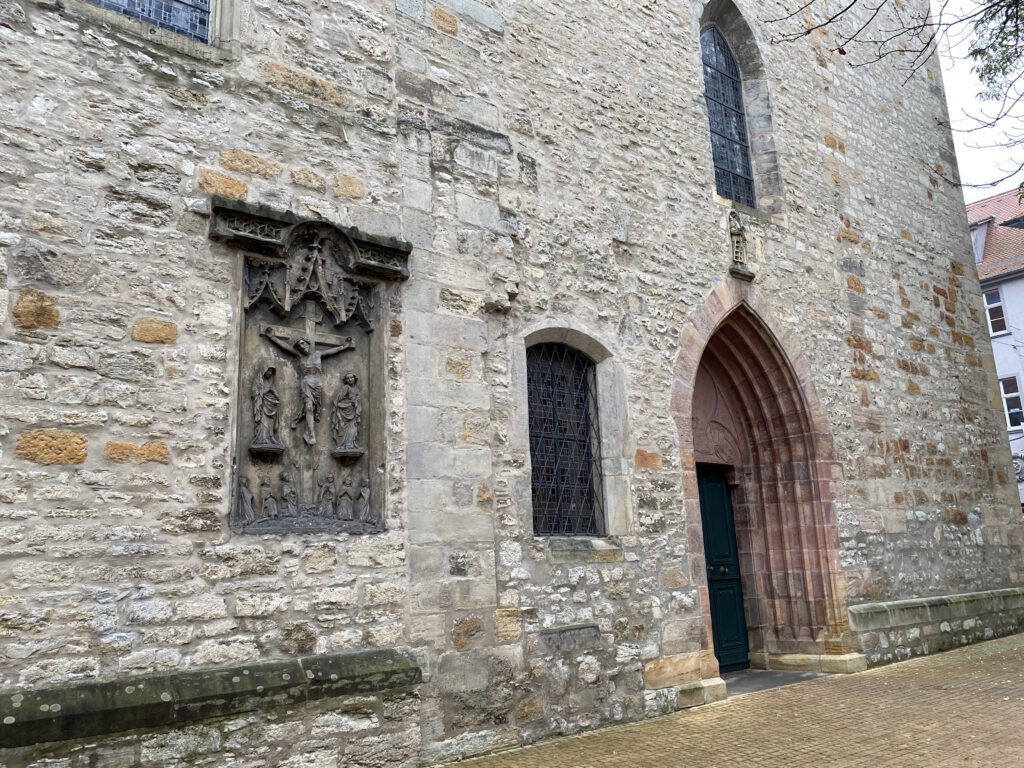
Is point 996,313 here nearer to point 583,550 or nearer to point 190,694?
point 583,550

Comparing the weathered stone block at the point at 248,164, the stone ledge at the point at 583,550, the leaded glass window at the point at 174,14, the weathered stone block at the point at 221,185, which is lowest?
the stone ledge at the point at 583,550

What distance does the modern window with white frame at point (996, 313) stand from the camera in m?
21.9

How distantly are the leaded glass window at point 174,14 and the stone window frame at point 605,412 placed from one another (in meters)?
2.87

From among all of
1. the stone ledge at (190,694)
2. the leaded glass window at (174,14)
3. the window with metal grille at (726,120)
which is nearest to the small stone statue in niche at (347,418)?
the stone ledge at (190,694)

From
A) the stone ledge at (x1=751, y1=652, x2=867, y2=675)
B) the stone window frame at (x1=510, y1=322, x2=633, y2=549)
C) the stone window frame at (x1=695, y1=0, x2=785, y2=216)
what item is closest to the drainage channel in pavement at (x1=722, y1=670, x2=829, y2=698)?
the stone ledge at (x1=751, y1=652, x2=867, y2=675)

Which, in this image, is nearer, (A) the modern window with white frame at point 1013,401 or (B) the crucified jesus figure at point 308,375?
(B) the crucified jesus figure at point 308,375

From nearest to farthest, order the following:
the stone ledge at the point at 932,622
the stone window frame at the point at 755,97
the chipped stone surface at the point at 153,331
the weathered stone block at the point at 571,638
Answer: the chipped stone surface at the point at 153,331, the weathered stone block at the point at 571,638, the stone ledge at the point at 932,622, the stone window frame at the point at 755,97

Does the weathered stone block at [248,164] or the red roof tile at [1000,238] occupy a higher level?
the red roof tile at [1000,238]

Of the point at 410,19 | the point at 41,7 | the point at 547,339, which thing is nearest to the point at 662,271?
the point at 547,339

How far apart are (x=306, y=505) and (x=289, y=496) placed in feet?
0.40

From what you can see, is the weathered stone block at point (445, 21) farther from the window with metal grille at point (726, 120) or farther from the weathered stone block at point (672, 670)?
the weathered stone block at point (672, 670)

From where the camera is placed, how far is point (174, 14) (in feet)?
16.8

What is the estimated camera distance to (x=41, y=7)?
14.2 ft

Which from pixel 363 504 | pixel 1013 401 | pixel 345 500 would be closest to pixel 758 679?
pixel 363 504
